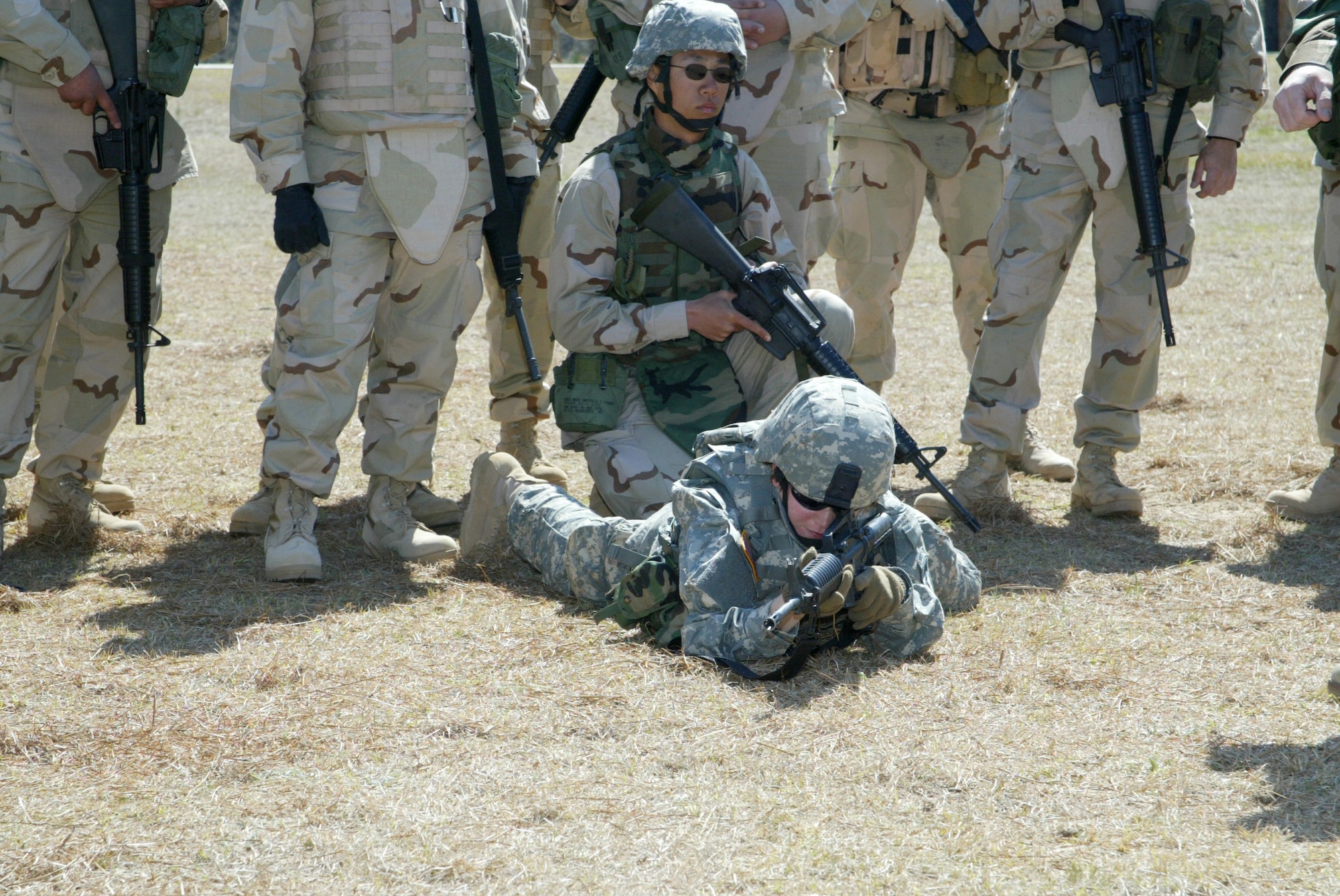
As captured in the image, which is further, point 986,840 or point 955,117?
point 955,117

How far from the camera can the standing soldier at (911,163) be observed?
20.1 feet

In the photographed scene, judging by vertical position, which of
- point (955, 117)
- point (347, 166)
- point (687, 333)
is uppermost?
point (955, 117)

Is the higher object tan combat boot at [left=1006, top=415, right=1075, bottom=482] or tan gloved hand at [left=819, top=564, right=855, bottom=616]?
tan gloved hand at [left=819, top=564, right=855, bottom=616]

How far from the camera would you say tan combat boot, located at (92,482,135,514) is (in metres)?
5.71

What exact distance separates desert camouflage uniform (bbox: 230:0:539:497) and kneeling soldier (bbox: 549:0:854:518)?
18.9 inches

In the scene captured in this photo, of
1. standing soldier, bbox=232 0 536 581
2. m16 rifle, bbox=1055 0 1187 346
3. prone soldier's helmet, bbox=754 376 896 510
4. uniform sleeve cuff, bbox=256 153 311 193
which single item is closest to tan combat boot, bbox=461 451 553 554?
standing soldier, bbox=232 0 536 581

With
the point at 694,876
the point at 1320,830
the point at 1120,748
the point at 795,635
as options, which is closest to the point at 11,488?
the point at 795,635

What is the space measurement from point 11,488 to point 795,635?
3918 mm

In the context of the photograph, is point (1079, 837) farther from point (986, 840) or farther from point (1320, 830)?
point (1320, 830)

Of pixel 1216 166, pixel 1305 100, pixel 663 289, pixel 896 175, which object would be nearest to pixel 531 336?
pixel 663 289

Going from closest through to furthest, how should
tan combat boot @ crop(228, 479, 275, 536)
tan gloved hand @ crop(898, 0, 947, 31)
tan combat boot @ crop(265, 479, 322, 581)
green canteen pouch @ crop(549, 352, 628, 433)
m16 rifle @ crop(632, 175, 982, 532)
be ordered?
tan combat boot @ crop(265, 479, 322, 581), m16 rifle @ crop(632, 175, 982, 532), green canteen pouch @ crop(549, 352, 628, 433), tan combat boot @ crop(228, 479, 275, 536), tan gloved hand @ crop(898, 0, 947, 31)

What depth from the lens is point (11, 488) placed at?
19.9 ft

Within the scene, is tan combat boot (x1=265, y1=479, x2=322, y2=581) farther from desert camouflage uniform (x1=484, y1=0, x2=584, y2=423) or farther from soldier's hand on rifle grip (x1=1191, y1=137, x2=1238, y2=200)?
soldier's hand on rifle grip (x1=1191, y1=137, x2=1238, y2=200)

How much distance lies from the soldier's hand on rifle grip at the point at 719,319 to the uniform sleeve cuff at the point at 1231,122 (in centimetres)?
199
